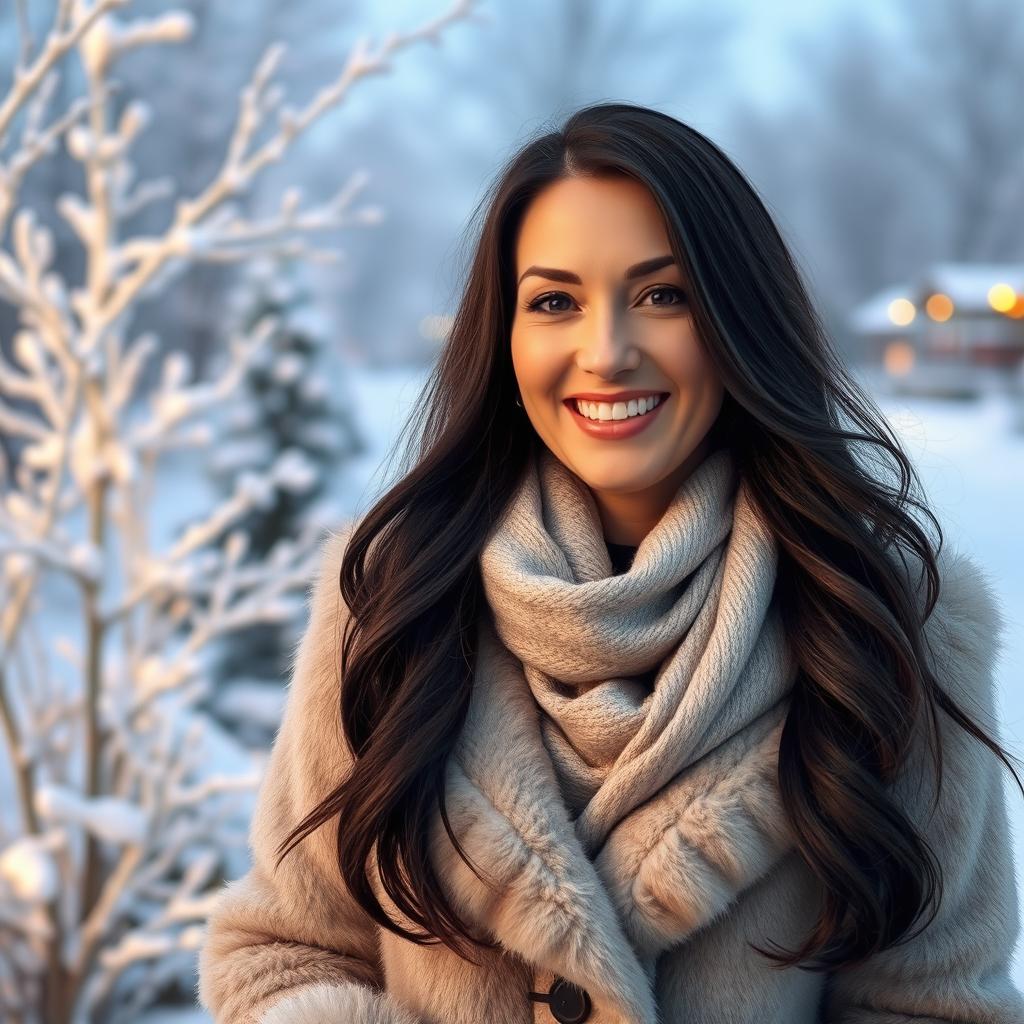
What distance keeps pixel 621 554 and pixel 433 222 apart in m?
24.5

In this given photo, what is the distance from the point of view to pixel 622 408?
1463 millimetres

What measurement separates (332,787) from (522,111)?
17.3 metres

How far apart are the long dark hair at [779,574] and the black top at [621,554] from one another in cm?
17

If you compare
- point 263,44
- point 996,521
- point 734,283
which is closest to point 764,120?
point 263,44

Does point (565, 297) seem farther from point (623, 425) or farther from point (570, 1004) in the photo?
point (570, 1004)

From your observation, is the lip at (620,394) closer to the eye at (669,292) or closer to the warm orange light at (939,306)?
the eye at (669,292)

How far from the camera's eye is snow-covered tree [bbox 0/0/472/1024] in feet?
9.76

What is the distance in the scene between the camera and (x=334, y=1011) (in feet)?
4.61

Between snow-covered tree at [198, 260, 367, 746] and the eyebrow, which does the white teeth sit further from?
snow-covered tree at [198, 260, 367, 746]

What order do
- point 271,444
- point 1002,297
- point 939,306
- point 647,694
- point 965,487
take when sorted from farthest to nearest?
1. point 939,306
2. point 1002,297
3. point 271,444
4. point 965,487
5. point 647,694

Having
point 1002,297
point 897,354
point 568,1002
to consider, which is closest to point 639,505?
point 568,1002

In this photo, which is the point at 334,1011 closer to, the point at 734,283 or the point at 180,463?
the point at 734,283

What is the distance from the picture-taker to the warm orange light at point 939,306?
65.7 feet

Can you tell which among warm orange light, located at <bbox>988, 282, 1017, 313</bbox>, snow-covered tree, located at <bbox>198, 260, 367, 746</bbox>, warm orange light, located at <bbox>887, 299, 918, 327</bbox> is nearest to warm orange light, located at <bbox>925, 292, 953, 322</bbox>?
warm orange light, located at <bbox>887, 299, 918, 327</bbox>
